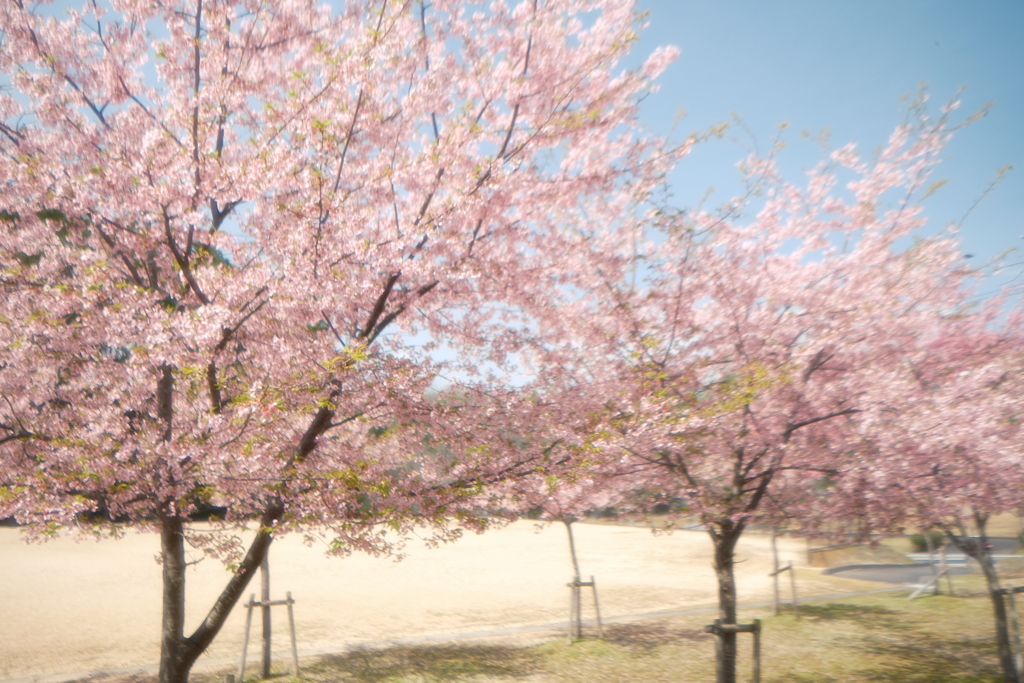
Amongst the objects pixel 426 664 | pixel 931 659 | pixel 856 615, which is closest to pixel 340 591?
pixel 426 664

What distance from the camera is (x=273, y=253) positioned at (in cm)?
581

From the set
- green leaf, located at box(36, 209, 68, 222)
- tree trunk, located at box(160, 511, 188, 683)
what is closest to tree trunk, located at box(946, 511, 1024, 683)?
tree trunk, located at box(160, 511, 188, 683)

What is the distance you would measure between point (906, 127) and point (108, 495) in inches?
386

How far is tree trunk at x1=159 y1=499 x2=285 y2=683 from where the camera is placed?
525cm

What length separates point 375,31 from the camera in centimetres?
506

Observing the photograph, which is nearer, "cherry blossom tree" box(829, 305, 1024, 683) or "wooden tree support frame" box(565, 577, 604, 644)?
"cherry blossom tree" box(829, 305, 1024, 683)

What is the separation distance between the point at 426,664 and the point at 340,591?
908 cm

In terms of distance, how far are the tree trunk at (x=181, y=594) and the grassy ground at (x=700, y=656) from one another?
3.76 meters

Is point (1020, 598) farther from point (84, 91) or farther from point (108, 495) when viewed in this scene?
point (84, 91)

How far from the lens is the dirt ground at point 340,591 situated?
11805mm

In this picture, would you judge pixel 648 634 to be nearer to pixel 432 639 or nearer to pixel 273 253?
pixel 432 639

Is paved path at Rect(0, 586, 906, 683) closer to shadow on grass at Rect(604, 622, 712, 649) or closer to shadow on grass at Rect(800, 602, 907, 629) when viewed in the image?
shadow on grass at Rect(604, 622, 712, 649)

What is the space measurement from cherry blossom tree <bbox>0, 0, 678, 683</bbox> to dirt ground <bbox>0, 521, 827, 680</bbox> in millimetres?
3163

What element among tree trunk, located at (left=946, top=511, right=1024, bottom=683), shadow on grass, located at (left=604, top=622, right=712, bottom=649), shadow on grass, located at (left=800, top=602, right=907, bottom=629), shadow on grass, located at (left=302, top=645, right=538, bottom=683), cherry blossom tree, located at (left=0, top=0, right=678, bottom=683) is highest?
cherry blossom tree, located at (left=0, top=0, right=678, bottom=683)
